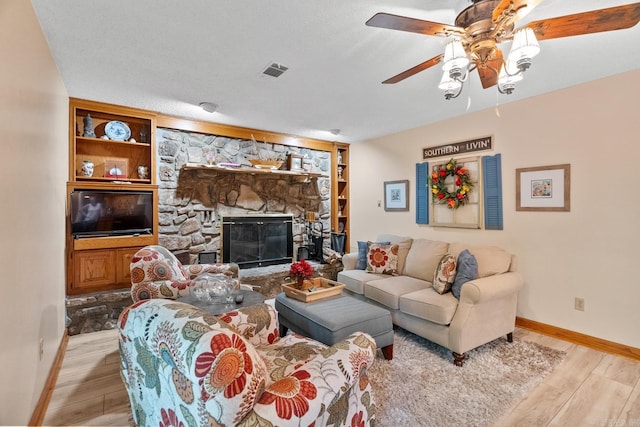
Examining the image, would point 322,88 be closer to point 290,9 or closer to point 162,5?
point 290,9

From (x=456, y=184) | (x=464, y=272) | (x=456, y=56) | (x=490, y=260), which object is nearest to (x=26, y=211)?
(x=456, y=56)

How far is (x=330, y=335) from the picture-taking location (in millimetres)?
2152

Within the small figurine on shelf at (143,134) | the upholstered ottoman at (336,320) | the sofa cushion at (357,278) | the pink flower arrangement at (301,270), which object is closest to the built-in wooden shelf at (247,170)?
the small figurine on shelf at (143,134)

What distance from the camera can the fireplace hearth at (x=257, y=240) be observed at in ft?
14.0

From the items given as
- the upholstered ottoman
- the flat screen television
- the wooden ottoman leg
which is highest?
the flat screen television

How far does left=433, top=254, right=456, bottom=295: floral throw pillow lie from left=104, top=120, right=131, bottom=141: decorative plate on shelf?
12.7 ft

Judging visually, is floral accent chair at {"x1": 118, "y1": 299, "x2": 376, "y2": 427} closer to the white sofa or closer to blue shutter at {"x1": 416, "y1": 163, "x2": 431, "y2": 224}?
the white sofa

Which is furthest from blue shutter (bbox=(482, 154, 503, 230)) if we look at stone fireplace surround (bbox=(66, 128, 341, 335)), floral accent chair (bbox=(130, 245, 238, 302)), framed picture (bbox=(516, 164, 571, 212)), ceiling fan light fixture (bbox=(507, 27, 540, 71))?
floral accent chair (bbox=(130, 245, 238, 302))

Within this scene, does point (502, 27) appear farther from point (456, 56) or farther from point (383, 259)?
point (383, 259)

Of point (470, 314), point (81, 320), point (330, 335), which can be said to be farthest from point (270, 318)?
point (81, 320)

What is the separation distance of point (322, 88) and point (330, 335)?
2.25m

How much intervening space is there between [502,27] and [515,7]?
0.13m

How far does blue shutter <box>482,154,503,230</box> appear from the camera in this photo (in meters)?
3.46

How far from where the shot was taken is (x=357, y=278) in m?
3.47
